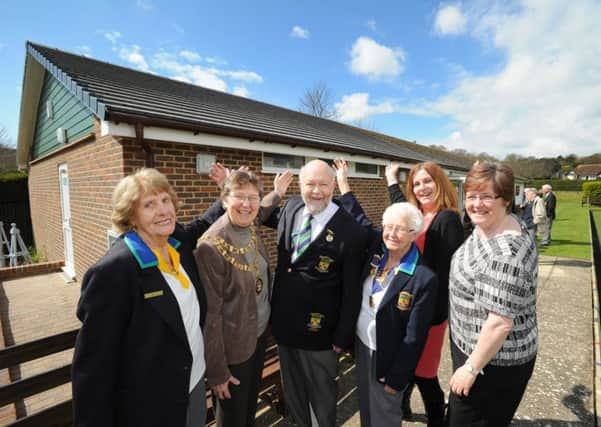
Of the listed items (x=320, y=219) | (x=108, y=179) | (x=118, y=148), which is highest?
(x=118, y=148)

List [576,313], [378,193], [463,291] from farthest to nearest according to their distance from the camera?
[378,193] < [576,313] < [463,291]

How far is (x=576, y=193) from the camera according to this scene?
42719 millimetres

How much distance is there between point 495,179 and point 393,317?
3.50 ft

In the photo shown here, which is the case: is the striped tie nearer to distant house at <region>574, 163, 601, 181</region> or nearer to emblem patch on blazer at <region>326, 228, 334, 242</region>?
emblem patch on blazer at <region>326, 228, 334, 242</region>

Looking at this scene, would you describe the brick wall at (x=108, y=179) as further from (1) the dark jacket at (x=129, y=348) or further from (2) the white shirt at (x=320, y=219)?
(1) the dark jacket at (x=129, y=348)

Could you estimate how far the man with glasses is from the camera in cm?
213

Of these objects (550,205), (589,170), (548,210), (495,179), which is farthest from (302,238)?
(589,170)

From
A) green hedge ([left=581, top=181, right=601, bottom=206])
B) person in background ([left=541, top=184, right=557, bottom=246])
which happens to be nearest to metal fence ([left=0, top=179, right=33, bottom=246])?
person in background ([left=541, top=184, right=557, bottom=246])

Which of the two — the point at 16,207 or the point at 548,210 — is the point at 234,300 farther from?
the point at 16,207

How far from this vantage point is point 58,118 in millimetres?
6730

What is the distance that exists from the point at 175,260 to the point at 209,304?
371 millimetres

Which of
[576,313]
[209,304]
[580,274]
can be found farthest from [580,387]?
[580,274]

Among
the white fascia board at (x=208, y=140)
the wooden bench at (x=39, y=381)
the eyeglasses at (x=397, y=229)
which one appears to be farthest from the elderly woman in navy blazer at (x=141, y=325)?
the white fascia board at (x=208, y=140)

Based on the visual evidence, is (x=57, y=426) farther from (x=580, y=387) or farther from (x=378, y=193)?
(x=378, y=193)
